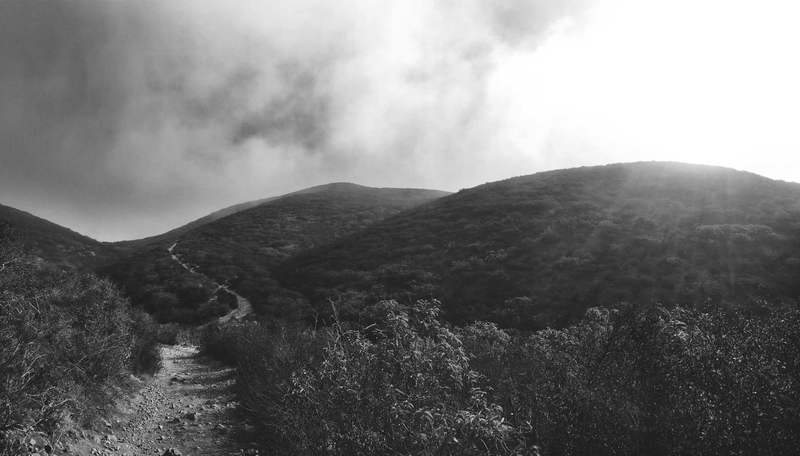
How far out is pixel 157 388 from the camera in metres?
11.0

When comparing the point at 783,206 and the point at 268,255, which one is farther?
the point at 268,255

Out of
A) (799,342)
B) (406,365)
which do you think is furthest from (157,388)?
(799,342)

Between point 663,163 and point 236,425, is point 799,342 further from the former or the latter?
point 663,163

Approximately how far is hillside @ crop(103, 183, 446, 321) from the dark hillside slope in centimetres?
296

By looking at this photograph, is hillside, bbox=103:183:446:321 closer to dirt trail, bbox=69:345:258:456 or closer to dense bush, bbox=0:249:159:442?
dirt trail, bbox=69:345:258:456

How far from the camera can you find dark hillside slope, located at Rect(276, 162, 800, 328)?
17.7 meters

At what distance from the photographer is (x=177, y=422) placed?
28.2 ft

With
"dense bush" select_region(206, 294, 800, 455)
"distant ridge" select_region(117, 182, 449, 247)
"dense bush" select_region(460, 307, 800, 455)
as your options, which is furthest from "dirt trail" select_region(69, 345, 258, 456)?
"distant ridge" select_region(117, 182, 449, 247)

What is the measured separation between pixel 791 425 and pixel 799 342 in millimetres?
1768

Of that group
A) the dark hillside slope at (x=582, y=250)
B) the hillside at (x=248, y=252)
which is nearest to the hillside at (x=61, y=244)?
the hillside at (x=248, y=252)

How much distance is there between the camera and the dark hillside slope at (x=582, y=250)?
1773cm

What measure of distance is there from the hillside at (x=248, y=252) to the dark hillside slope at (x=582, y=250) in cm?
296

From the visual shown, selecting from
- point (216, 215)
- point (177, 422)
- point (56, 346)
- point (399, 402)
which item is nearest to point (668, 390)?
point (399, 402)

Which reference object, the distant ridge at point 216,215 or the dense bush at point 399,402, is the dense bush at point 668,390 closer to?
the dense bush at point 399,402
